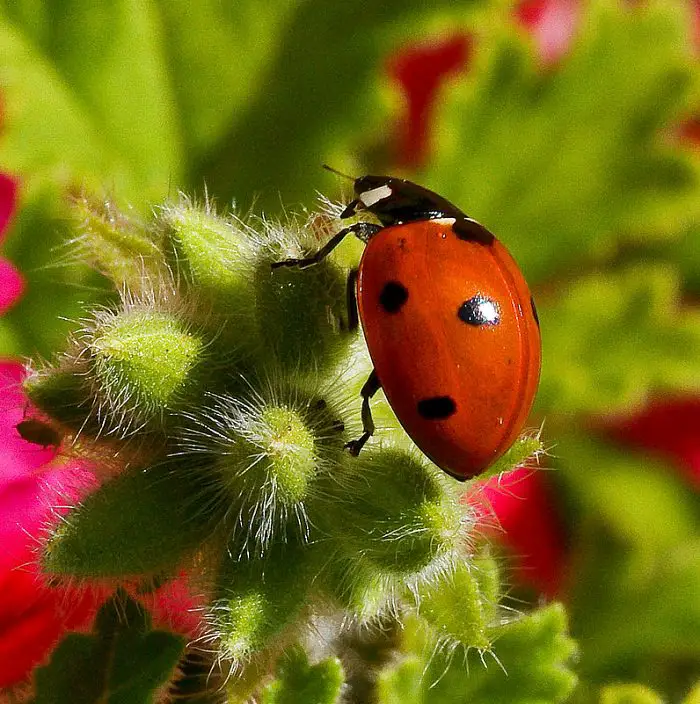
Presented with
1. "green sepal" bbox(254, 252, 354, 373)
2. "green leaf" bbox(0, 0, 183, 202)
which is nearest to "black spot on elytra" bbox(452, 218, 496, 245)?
"green sepal" bbox(254, 252, 354, 373)

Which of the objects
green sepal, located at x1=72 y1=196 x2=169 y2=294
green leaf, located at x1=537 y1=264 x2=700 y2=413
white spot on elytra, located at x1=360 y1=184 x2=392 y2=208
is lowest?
green leaf, located at x1=537 y1=264 x2=700 y2=413

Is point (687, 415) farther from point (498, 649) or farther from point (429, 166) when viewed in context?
point (498, 649)

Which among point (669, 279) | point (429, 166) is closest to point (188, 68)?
point (429, 166)

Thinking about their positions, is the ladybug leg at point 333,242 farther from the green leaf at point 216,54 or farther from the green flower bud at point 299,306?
the green leaf at point 216,54

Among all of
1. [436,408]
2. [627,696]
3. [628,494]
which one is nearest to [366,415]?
[436,408]

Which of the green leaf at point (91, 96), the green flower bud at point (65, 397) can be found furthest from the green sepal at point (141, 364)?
the green leaf at point (91, 96)

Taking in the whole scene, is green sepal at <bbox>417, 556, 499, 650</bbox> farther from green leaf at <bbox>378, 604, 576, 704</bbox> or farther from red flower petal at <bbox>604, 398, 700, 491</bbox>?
red flower petal at <bbox>604, 398, 700, 491</bbox>
